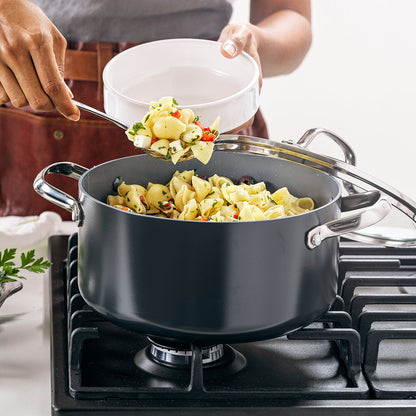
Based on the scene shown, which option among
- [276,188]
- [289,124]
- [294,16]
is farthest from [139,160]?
[289,124]

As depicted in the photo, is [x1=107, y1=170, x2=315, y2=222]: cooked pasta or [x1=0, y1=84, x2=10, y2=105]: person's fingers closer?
[x1=107, y1=170, x2=315, y2=222]: cooked pasta

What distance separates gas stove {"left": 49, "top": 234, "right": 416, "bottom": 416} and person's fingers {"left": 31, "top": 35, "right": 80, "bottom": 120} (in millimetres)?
261

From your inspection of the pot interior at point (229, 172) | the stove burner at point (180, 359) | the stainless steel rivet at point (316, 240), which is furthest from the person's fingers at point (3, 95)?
the stainless steel rivet at point (316, 240)

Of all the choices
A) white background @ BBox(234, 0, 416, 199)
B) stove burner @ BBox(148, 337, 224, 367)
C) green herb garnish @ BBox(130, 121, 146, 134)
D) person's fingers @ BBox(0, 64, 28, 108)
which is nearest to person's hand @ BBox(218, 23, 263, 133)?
green herb garnish @ BBox(130, 121, 146, 134)

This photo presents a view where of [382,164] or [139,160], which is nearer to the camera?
[139,160]

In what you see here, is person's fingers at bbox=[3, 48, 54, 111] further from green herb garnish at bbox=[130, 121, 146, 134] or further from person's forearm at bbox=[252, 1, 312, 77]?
person's forearm at bbox=[252, 1, 312, 77]

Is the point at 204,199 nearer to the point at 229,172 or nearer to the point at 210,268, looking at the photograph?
the point at 229,172

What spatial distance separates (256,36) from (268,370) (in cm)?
86

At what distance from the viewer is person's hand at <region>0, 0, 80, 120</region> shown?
3.52ft

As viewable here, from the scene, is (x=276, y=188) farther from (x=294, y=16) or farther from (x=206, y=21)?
(x=294, y=16)

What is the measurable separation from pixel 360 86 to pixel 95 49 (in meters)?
2.52

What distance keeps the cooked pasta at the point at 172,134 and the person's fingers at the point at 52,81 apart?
14 centimetres

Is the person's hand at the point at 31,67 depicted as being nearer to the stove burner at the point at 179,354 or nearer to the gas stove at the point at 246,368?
the gas stove at the point at 246,368

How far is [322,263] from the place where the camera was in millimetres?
824
